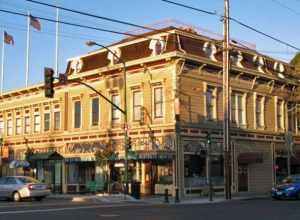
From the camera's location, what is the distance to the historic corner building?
3719cm

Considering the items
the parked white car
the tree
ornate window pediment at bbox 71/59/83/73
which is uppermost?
ornate window pediment at bbox 71/59/83/73

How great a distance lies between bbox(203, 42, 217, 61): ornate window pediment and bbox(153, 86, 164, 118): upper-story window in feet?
14.8

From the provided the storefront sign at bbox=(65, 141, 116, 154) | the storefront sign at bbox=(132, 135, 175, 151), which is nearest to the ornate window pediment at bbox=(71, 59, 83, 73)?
the storefront sign at bbox=(65, 141, 116, 154)

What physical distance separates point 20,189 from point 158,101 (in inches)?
444

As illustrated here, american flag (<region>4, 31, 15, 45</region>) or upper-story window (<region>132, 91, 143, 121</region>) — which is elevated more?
american flag (<region>4, 31, 15, 45</region>)

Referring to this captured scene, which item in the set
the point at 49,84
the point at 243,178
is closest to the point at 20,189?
the point at 49,84

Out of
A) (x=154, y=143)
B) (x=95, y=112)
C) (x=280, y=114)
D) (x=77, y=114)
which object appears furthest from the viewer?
(x=280, y=114)

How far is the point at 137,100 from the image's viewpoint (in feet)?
130

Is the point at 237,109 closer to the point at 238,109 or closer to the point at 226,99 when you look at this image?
the point at 238,109

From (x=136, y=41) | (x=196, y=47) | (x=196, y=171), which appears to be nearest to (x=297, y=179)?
(x=196, y=171)

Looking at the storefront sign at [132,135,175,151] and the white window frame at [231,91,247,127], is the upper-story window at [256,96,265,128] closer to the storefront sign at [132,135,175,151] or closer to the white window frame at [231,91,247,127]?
the white window frame at [231,91,247,127]

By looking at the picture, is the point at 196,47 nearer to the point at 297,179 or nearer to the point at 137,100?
the point at 137,100

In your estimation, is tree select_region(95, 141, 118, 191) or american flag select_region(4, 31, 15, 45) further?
american flag select_region(4, 31, 15, 45)

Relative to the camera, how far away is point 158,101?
125 ft
